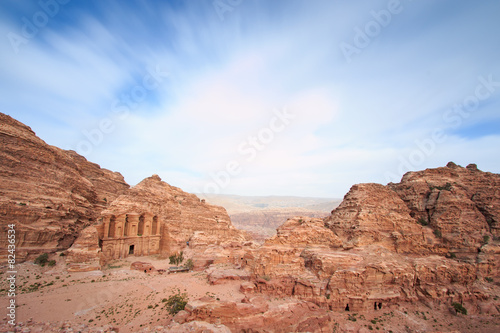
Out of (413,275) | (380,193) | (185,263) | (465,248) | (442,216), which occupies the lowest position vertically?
(185,263)

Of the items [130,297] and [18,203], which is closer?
[130,297]

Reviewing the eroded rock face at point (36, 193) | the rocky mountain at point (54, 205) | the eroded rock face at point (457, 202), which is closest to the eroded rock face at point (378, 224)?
the eroded rock face at point (457, 202)

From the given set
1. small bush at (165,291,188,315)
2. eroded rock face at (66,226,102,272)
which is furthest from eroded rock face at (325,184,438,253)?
eroded rock face at (66,226,102,272)

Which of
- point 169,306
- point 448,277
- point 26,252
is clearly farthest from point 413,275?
point 26,252

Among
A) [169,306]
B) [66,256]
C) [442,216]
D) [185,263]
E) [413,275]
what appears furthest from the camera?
[185,263]

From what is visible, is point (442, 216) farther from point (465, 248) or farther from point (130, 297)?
point (130, 297)

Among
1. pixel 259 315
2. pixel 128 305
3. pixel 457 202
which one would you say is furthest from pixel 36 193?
pixel 457 202

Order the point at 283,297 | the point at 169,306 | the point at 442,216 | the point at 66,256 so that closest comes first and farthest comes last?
the point at 169,306 → the point at 283,297 → the point at 66,256 → the point at 442,216
